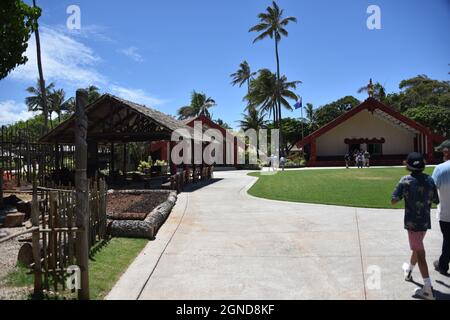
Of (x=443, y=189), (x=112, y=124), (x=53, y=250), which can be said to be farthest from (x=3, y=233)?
(x=112, y=124)

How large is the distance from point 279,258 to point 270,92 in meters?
40.9

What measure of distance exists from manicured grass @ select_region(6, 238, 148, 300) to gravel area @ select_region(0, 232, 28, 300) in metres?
0.10

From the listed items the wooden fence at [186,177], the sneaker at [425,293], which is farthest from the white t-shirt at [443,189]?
the wooden fence at [186,177]

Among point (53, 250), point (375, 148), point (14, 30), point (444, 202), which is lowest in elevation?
point (53, 250)

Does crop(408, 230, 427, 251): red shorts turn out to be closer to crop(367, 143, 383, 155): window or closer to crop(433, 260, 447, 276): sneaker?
crop(433, 260, 447, 276): sneaker

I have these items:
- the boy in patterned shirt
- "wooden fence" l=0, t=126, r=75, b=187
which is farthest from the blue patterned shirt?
"wooden fence" l=0, t=126, r=75, b=187

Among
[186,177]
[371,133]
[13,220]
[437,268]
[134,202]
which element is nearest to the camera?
[437,268]

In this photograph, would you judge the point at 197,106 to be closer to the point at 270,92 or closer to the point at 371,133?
the point at 270,92

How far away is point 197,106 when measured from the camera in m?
63.7

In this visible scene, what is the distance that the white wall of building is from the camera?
4006 cm

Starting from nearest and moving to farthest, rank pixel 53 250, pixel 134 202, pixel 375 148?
pixel 53 250 → pixel 134 202 → pixel 375 148

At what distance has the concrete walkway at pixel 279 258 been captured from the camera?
496 cm
